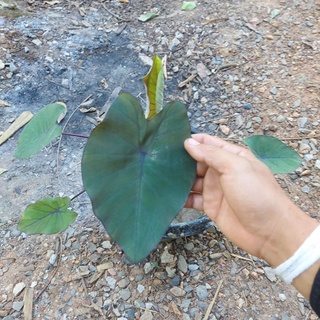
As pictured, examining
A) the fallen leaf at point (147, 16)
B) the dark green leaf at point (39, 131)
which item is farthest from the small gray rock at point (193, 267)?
the fallen leaf at point (147, 16)

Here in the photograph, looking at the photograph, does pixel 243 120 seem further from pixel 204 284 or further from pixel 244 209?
pixel 244 209

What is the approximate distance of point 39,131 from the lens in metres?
1.16

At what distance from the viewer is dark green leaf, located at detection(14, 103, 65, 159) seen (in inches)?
44.0

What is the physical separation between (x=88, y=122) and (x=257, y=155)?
0.85 m

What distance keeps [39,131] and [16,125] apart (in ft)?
2.27

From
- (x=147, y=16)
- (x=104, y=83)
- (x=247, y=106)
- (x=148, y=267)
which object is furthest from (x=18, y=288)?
(x=147, y=16)

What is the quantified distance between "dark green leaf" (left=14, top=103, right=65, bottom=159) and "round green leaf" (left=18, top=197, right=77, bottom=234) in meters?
0.14

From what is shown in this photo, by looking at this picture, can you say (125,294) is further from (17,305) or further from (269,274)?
(269,274)

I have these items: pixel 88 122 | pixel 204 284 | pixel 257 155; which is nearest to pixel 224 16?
pixel 88 122

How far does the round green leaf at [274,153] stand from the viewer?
3.74 feet

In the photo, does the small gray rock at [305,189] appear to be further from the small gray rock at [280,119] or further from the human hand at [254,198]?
the human hand at [254,198]

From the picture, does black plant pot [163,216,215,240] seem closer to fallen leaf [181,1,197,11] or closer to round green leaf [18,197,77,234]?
round green leaf [18,197,77,234]

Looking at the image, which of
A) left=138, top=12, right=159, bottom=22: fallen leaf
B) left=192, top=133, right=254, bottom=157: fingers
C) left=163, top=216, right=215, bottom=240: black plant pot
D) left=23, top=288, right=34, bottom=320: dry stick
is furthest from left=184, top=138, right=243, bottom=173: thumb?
left=138, top=12, right=159, bottom=22: fallen leaf

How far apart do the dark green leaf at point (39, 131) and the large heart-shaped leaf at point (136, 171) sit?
0.21m
